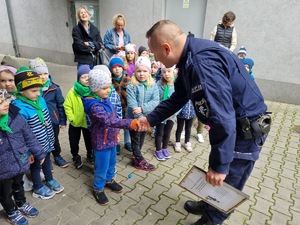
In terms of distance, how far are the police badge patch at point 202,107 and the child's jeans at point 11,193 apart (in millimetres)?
1767

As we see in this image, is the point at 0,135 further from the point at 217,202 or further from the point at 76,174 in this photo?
the point at 217,202

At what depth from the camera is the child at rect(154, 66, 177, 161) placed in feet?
10.8

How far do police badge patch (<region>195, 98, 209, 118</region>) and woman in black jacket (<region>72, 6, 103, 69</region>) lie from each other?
3.76m

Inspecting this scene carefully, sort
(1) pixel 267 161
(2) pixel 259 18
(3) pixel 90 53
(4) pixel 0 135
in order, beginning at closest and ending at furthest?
(4) pixel 0 135 → (1) pixel 267 161 → (3) pixel 90 53 → (2) pixel 259 18

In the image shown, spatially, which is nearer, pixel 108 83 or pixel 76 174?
pixel 108 83

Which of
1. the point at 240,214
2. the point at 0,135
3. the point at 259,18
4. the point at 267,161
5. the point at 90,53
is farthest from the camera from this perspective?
the point at 259,18

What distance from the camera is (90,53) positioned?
4.84 meters

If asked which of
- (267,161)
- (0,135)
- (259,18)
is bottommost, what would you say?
(267,161)

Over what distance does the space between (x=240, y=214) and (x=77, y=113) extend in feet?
7.33

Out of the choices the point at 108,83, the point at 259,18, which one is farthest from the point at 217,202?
the point at 259,18

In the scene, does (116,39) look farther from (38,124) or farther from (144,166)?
(38,124)

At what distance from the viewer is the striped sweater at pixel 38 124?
89.2 inches

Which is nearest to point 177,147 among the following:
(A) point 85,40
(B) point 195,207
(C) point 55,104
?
(B) point 195,207

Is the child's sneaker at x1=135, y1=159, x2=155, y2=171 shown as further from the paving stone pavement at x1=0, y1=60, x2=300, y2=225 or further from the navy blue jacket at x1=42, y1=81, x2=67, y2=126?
the navy blue jacket at x1=42, y1=81, x2=67, y2=126
